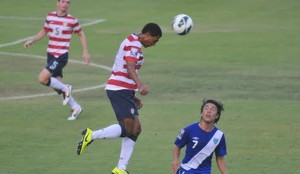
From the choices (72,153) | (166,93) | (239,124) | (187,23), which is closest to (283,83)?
(166,93)

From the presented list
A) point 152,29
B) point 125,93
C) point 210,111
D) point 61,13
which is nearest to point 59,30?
point 61,13

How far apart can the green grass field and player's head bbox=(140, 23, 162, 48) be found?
2052mm

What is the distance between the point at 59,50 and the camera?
63.8 ft

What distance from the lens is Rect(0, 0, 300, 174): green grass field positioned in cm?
1590

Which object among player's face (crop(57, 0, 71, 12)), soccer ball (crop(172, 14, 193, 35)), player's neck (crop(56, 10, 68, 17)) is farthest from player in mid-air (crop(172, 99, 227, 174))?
player's neck (crop(56, 10, 68, 17))

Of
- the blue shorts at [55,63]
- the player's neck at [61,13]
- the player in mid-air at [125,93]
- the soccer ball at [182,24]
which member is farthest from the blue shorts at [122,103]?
the player's neck at [61,13]

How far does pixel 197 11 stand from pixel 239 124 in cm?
1799

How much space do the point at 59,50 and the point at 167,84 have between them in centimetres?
453

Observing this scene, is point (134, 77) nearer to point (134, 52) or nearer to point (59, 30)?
point (134, 52)

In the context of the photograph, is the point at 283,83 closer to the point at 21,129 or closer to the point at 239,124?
the point at 239,124

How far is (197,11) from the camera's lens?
119 ft

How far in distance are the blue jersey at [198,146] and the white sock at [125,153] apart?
250cm

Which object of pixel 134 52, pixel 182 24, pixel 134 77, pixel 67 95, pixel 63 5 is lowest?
pixel 67 95

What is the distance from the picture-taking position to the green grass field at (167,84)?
1590 cm
